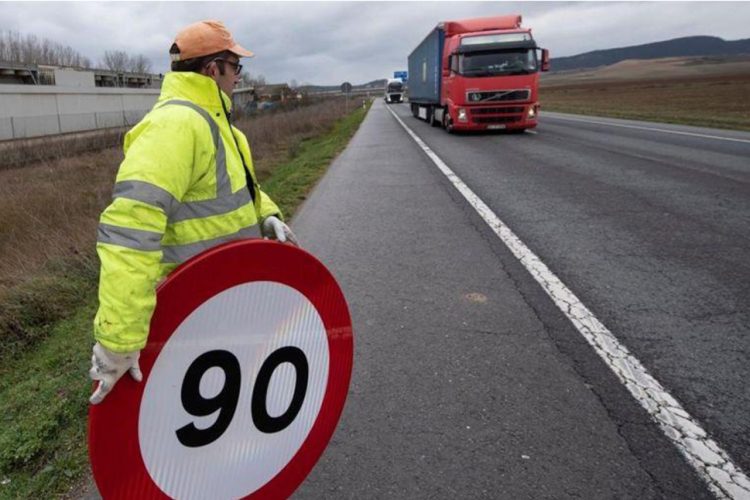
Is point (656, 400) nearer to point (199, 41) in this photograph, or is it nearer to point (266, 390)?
point (266, 390)

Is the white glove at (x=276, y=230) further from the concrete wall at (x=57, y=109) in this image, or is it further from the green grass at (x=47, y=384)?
the concrete wall at (x=57, y=109)

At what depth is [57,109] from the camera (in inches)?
1884

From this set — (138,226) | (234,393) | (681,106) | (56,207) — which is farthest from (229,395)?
(681,106)

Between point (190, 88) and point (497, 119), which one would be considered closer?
point (190, 88)

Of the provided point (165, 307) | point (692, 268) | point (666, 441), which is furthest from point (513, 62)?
point (165, 307)

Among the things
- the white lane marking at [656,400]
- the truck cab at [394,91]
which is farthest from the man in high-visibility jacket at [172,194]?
the truck cab at [394,91]

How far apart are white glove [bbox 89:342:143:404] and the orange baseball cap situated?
1.00 metres

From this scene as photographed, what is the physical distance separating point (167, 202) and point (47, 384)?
2.55 metres

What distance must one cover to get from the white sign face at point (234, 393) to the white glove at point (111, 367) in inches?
2.1

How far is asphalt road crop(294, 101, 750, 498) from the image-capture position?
2.33 meters

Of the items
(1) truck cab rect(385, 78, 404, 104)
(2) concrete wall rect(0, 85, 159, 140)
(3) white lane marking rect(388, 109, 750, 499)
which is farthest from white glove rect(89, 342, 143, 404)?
(1) truck cab rect(385, 78, 404, 104)

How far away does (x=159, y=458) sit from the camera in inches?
55.3

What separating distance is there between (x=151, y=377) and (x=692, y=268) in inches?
187

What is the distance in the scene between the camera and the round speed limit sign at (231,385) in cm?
136
